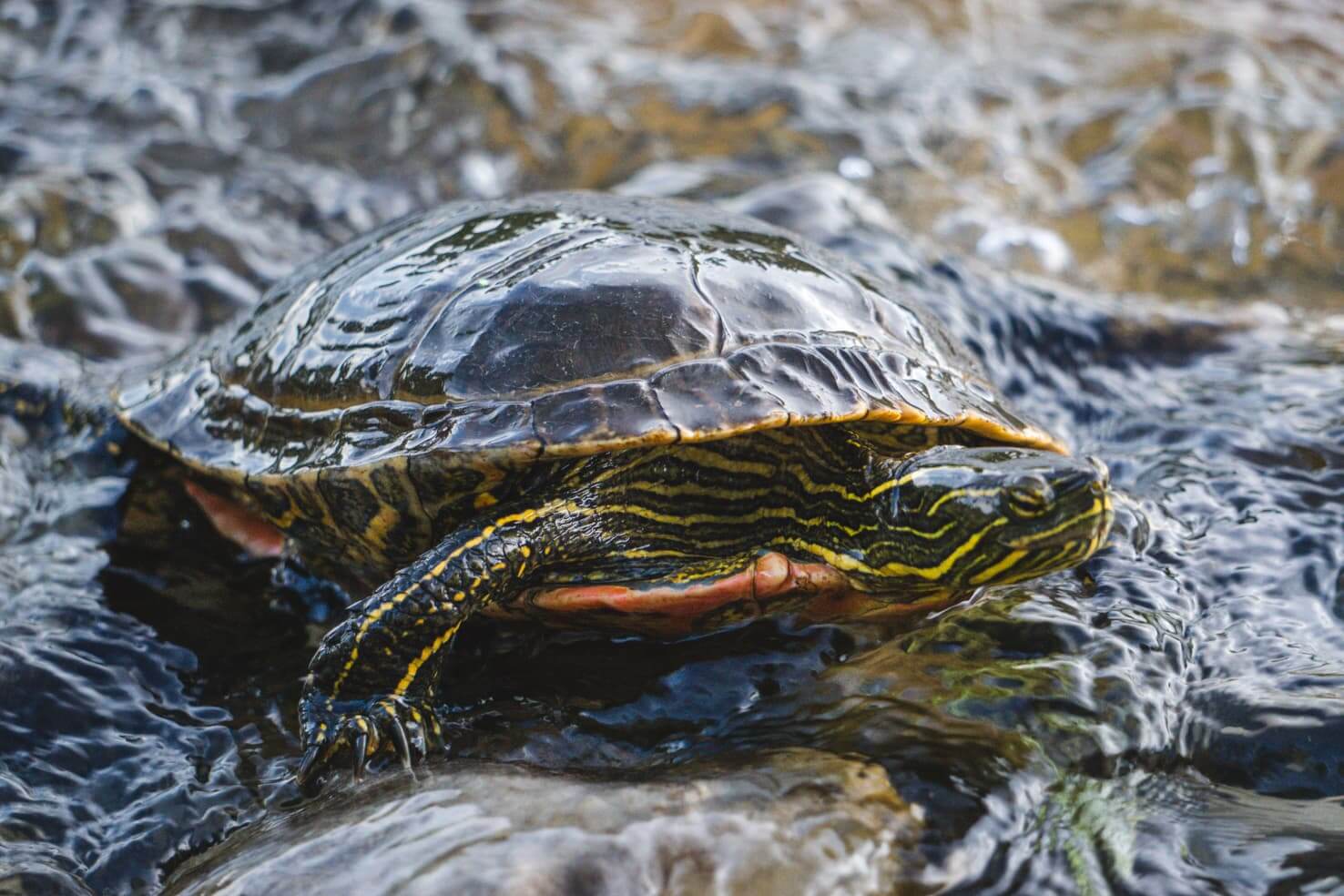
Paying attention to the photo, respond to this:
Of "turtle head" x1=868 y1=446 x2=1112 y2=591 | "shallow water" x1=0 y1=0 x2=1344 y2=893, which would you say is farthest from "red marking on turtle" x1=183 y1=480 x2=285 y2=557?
"turtle head" x1=868 y1=446 x2=1112 y2=591

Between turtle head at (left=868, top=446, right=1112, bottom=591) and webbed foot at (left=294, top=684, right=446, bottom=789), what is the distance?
136cm

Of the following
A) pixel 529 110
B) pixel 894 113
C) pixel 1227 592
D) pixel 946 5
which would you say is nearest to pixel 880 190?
pixel 894 113

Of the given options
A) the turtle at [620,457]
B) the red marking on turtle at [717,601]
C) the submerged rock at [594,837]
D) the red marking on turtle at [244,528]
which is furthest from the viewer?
the red marking on turtle at [244,528]

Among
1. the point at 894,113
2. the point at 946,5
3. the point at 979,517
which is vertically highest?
the point at 946,5

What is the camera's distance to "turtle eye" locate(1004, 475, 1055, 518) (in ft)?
9.81

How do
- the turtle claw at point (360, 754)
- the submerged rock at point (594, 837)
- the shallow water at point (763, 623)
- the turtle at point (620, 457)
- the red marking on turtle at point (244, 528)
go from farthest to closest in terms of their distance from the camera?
the red marking on turtle at point (244, 528) → the turtle at point (620, 457) → the turtle claw at point (360, 754) → the shallow water at point (763, 623) → the submerged rock at point (594, 837)

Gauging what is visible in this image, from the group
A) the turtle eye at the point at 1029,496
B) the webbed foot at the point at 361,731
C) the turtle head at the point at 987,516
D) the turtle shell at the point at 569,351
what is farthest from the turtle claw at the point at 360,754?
the turtle eye at the point at 1029,496

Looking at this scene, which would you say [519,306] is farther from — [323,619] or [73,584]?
[73,584]

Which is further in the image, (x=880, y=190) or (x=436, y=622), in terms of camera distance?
(x=880, y=190)

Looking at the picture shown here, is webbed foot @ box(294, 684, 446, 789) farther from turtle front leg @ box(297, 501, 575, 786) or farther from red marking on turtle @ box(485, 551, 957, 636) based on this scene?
red marking on turtle @ box(485, 551, 957, 636)

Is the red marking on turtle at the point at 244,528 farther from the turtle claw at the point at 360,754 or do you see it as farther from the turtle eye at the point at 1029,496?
the turtle eye at the point at 1029,496

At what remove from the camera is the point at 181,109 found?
26.3ft

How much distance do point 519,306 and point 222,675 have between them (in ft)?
4.91

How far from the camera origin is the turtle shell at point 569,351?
3.16m
